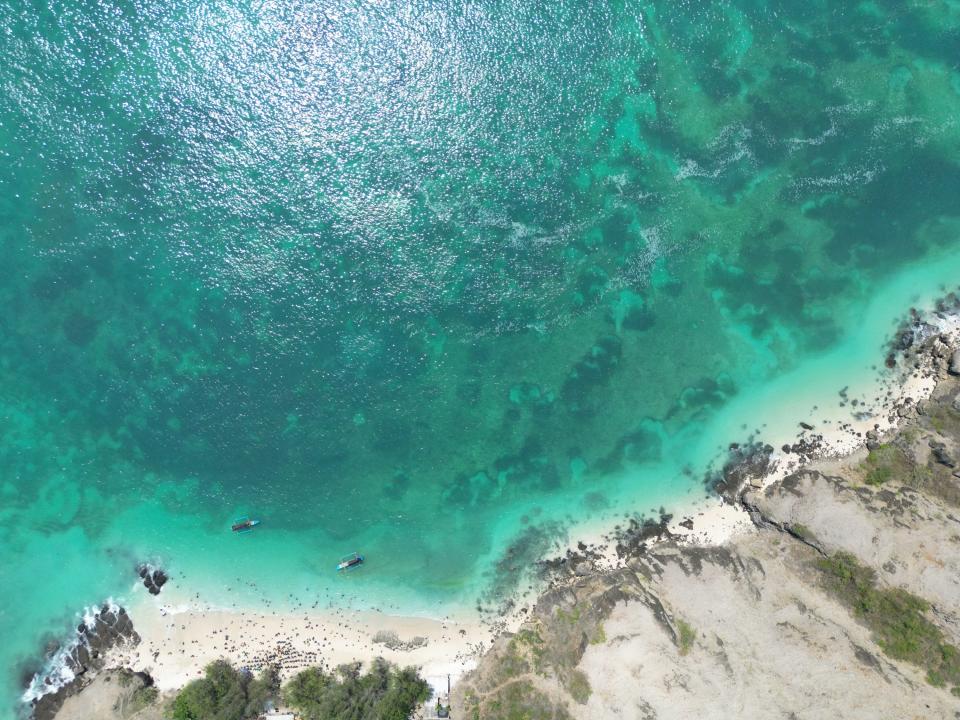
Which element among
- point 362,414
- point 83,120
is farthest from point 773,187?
point 83,120

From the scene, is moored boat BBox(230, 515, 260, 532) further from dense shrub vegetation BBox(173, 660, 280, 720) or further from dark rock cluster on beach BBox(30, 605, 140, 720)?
dark rock cluster on beach BBox(30, 605, 140, 720)

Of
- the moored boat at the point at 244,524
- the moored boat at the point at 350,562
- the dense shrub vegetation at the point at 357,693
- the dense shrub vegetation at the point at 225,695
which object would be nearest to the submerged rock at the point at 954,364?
the dense shrub vegetation at the point at 357,693

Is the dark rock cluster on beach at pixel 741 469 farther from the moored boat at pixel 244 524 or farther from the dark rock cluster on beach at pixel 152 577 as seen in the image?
the dark rock cluster on beach at pixel 152 577

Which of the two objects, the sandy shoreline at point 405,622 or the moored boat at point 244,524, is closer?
the sandy shoreline at point 405,622

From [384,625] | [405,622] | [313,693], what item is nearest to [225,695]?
[313,693]

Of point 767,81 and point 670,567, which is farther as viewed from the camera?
point 767,81

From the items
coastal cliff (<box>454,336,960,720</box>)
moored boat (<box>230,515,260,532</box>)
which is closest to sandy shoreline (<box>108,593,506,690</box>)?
coastal cliff (<box>454,336,960,720</box>)

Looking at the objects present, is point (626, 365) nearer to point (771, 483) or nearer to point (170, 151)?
point (771, 483)
